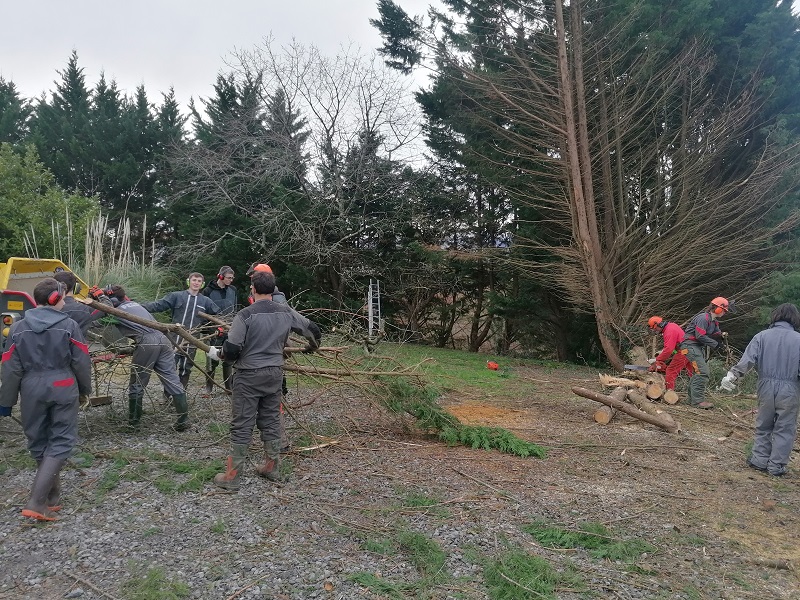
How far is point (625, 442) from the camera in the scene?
6.52m

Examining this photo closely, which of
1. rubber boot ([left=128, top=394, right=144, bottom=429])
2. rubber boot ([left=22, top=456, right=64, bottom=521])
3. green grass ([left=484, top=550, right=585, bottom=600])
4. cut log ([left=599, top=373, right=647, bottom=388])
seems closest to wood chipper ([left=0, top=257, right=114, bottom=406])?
rubber boot ([left=128, top=394, right=144, bottom=429])

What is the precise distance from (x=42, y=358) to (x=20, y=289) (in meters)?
3.75

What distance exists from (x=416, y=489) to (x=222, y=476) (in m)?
1.52

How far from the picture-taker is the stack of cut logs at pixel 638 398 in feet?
23.6

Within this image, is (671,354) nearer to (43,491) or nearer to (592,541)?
(592,541)

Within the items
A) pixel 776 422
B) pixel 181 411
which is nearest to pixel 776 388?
pixel 776 422

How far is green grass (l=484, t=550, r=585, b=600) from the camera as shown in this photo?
10.1ft

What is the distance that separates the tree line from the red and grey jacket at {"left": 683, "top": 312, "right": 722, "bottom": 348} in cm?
403

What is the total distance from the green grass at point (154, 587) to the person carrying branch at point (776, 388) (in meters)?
5.28

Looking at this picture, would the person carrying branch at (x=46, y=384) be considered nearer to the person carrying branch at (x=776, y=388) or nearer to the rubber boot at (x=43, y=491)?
the rubber boot at (x=43, y=491)

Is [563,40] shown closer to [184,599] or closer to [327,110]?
[327,110]

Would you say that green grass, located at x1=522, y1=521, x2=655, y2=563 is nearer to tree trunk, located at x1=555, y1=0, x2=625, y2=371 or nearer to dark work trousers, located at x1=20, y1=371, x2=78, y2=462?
dark work trousers, located at x1=20, y1=371, x2=78, y2=462

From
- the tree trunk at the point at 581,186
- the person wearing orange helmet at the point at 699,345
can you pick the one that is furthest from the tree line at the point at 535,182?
the person wearing orange helmet at the point at 699,345

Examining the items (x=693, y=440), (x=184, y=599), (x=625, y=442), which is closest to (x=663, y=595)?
(x=184, y=599)
